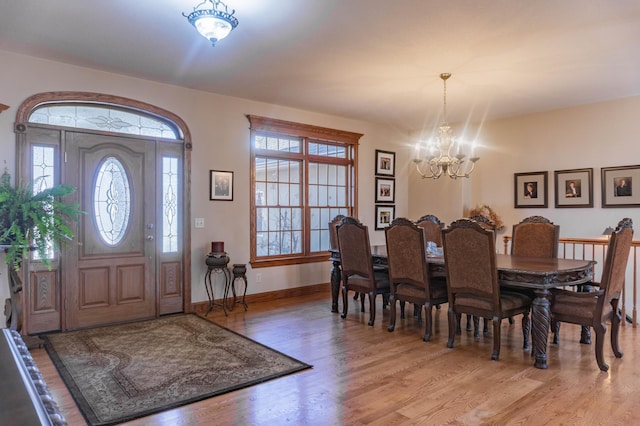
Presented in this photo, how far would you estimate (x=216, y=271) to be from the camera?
17.7 ft

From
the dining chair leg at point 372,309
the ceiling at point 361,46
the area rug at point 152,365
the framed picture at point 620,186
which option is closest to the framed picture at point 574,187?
the framed picture at point 620,186

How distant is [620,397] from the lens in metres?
2.78

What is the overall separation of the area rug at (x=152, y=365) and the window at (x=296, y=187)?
1851mm

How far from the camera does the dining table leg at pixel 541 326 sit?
331 cm

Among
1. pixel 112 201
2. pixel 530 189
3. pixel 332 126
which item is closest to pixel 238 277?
pixel 112 201

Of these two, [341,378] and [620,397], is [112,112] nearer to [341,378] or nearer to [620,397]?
[341,378]

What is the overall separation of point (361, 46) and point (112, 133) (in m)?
2.85

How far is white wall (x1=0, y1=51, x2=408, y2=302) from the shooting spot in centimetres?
408

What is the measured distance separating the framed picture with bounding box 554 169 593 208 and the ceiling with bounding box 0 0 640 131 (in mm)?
1036

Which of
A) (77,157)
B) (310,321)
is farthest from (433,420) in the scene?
(77,157)

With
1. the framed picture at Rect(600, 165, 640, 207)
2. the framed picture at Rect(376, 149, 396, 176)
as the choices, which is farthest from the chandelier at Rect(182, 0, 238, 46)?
the framed picture at Rect(600, 165, 640, 207)

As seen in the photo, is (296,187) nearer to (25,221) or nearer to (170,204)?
(170,204)

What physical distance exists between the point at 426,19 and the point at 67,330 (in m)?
4.53

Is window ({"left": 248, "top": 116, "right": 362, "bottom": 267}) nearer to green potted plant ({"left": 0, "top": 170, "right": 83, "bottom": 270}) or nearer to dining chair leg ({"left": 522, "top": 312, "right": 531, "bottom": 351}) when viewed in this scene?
green potted plant ({"left": 0, "top": 170, "right": 83, "bottom": 270})
